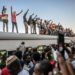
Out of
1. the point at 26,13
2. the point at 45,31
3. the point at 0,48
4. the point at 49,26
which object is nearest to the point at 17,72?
the point at 0,48

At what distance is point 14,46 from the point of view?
15.0 meters

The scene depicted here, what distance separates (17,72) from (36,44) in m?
15.0

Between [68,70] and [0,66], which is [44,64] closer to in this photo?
[68,70]

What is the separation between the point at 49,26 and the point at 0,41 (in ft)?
39.8

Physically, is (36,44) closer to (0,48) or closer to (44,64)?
(0,48)

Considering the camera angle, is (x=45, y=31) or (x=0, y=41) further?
(x=45, y=31)

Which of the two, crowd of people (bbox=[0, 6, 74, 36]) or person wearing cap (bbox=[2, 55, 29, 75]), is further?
crowd of people (bbox=[0, 6, 74, 36])

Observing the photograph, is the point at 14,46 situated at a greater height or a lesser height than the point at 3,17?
lesser

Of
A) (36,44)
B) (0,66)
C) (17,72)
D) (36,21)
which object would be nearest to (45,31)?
(36,21)

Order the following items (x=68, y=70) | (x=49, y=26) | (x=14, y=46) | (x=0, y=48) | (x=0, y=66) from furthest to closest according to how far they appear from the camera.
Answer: (x=49, y=26), (x=14, y=46), (x=0, y=48), (x=0, y=66), (x=68, y=70)

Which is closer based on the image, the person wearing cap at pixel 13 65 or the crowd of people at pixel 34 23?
the person wearing cap at pixel 13 65

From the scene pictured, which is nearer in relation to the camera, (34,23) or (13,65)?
(13,65)

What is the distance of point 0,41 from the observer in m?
13.2

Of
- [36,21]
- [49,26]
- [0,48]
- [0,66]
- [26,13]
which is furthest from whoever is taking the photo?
[49,26]
